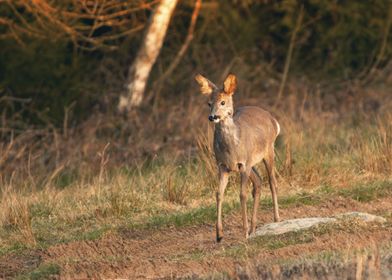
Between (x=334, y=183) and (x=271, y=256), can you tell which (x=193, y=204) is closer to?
(x=334, y=183)

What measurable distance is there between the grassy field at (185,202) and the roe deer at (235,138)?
0.55 meters

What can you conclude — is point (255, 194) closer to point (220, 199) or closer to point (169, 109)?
point (220, 199)

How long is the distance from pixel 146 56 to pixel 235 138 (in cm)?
914

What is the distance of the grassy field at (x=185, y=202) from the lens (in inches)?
398

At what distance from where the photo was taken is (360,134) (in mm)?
16516

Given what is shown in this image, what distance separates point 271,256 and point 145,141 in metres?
9.23

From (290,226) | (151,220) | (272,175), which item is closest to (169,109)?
(151,220)

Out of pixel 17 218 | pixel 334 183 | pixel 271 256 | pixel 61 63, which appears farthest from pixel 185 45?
pixel 271 256

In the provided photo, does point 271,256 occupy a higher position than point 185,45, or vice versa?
point 185,45

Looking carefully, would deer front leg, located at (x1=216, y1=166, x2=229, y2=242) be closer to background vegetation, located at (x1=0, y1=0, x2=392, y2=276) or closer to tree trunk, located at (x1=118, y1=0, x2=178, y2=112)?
background vegetation, located at (x1=0, y1=0, x2=392, y2=276)

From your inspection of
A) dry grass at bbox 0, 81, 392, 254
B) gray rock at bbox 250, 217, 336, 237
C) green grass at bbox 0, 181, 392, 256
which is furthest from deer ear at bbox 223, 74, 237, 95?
dry grass at bbox 0, 81, 392, 254

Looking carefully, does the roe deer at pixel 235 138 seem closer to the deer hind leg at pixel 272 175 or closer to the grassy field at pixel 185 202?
the deer hind leg at pixel 272 175

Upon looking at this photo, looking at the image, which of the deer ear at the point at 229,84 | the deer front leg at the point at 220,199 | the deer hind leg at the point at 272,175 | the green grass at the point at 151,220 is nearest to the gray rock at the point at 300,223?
the deer front leg at the point at 220,199

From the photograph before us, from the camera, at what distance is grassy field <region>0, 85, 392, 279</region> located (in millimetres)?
10102
